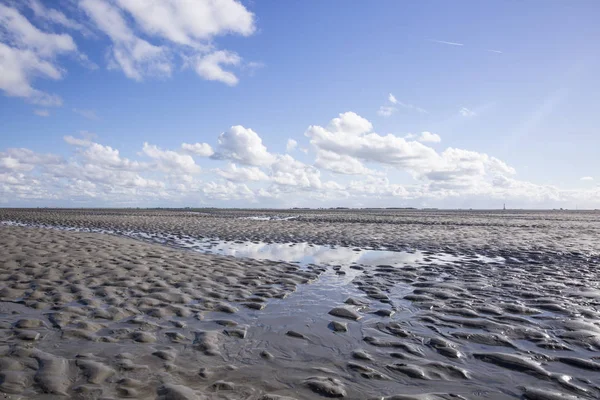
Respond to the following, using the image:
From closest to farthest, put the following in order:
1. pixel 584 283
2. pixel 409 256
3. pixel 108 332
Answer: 1. pixel 108 332
2. pixel 584 283
3. pixel 409 256

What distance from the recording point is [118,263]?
1325 centimetres

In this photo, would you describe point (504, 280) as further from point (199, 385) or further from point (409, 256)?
point (199, 385)

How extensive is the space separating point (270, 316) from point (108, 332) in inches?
131

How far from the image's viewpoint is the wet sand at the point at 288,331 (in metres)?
4.90

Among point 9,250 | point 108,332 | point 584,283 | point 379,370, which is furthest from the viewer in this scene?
point 9,250

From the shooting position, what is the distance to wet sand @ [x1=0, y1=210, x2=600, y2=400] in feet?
16.1

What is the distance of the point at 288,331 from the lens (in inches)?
280

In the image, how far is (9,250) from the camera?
14.2m

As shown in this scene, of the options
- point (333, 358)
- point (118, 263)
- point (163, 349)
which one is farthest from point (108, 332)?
point (118, 263)

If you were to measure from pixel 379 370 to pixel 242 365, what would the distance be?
7.09 ft

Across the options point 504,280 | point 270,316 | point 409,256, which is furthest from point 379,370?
point 409,256

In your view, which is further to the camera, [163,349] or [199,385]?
[163,349]

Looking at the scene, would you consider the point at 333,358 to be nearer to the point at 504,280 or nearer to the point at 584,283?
the point at 504,280

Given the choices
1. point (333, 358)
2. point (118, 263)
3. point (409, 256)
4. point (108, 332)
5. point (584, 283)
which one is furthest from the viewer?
point (409, 256)
